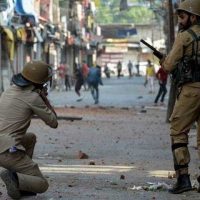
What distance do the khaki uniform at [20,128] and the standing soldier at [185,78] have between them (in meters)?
1.32

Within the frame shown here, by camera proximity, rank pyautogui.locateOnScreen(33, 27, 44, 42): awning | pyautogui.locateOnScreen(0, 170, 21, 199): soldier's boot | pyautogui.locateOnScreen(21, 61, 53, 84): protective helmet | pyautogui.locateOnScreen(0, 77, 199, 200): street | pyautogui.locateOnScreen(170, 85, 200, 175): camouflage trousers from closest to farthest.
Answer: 1. pyautogui.locateOnScreen(0, 170, 21, 199): soldier's boot
2. pyautogui.locateOnScreen(21, 61, 53, 84): protective helmet
3. pyautogui.locateOnScreen(170, 85, 200, 175): camouflage trousers
4. pyautogui.locateOnScreen(0, 77, 199, 200): street
5. pyautogui.locateOnScreen(33, 27, 44, 42): awning

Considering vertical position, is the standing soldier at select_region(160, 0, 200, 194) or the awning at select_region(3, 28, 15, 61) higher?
the standing soldier at select_region(160, 0, 200, 194)

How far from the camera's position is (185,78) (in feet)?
25.9

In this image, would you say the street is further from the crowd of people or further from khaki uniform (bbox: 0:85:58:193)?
the crowd of people

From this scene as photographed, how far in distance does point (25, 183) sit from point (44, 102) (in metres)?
0.85

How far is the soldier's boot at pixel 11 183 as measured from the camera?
7480 millimetres

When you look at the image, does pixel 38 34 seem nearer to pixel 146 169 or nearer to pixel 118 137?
pixel 118 137

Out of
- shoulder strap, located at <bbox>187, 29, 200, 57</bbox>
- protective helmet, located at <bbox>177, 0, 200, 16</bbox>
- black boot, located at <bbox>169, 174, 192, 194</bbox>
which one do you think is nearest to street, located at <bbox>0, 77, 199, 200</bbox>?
black boot, located at <bbox>169, 174, 192, 194</bbox>

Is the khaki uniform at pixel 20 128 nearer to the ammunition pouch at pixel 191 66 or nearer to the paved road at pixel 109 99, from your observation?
the ammunition pouch at pixel 191 66

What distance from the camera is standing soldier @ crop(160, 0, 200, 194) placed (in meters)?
7.85

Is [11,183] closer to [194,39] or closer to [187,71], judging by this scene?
[187,71]

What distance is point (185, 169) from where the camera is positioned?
7.99m

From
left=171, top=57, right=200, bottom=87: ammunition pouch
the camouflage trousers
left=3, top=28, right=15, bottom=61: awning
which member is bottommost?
left=3, top=28, right=15, bottom=61: awning

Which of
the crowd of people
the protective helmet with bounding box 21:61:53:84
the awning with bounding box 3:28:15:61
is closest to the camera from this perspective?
the protective helmet with bounding box 21:61:53:84
